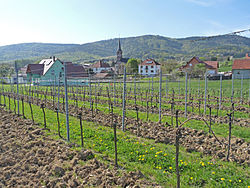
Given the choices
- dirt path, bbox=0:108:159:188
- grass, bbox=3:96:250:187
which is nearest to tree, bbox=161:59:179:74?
grass, bbox=3:96:250:187

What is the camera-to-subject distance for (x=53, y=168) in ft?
13.5

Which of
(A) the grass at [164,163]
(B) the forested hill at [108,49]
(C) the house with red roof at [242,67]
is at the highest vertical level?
(B) the forested hill at [108,49]

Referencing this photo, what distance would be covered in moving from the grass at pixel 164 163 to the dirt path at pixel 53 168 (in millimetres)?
396

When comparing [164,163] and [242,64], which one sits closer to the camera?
[164,163]

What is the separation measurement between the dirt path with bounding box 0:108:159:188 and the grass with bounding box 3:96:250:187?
0.40 meters

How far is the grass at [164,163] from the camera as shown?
12.4 ft

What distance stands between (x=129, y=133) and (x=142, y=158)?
2.11 metres

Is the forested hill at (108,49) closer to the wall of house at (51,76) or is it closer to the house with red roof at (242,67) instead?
the house with red roof at (242,67)

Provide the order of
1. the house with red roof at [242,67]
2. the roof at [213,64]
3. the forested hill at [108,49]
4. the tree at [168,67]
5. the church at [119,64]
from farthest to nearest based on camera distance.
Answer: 1. the forested hill at [108,49]
2. the roof at [213,64]
3. the house with red roof at [242,67]
4. the tree at [168,67]
5. the church at [119,64]

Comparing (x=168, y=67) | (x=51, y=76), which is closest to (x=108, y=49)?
(x=51, y=76)

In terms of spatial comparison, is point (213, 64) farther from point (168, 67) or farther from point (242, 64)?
point (168, 67)

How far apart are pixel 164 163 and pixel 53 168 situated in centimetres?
246

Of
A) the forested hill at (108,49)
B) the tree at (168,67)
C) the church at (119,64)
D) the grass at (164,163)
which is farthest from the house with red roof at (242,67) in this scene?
the forested hill at (108,49)

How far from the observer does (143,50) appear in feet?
559
